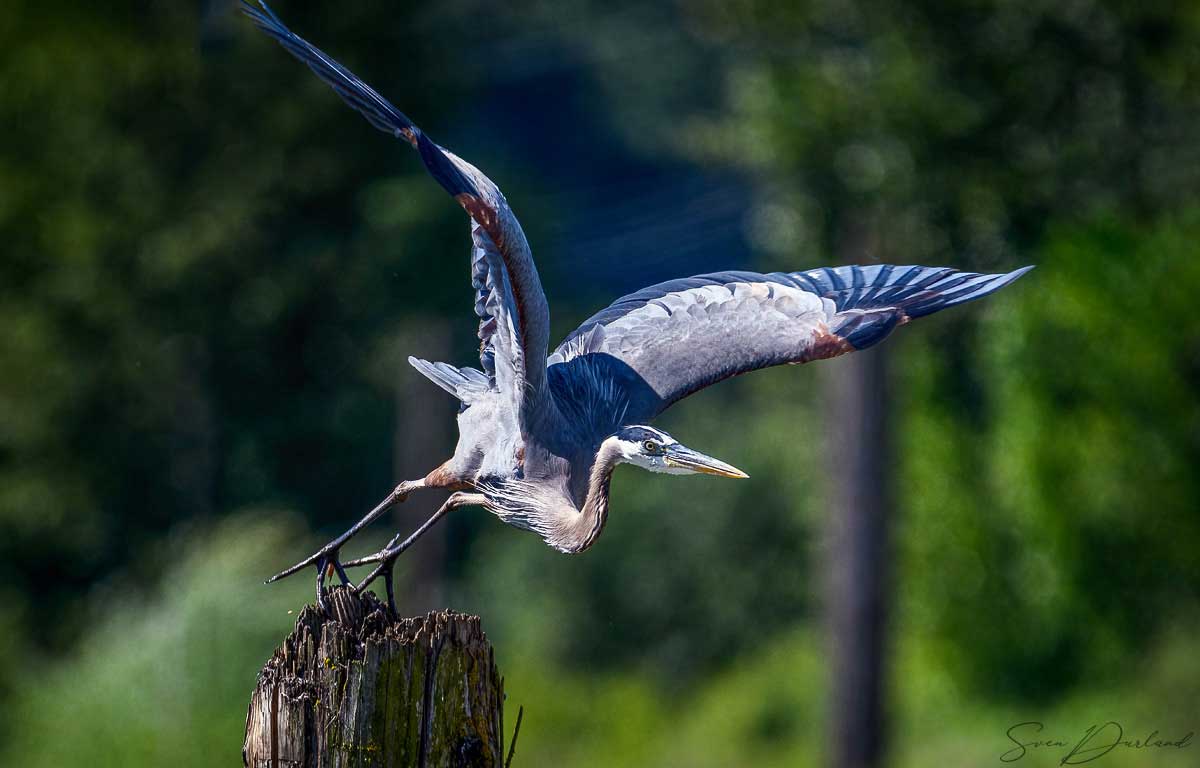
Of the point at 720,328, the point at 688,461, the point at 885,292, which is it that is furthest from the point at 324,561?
the point at 885,292

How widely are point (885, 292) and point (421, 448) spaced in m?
12.4

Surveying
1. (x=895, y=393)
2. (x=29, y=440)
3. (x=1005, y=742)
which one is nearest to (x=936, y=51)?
(x=895, y=393)

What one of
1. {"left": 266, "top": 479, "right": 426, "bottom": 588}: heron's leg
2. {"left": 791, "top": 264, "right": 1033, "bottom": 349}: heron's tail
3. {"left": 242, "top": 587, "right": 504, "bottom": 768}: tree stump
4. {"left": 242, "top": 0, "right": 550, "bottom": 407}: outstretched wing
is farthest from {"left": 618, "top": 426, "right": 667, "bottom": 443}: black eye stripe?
{"left": 242, "top": 587, "right": 504, "bottom": 768}: tree stump

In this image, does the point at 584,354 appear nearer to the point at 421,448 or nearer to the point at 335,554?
the point at 335,554

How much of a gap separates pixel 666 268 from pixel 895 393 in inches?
260

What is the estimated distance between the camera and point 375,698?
149 inches

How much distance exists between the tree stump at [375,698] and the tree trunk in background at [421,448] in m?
12.0

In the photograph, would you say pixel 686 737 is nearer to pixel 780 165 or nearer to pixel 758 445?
pixel 758 445

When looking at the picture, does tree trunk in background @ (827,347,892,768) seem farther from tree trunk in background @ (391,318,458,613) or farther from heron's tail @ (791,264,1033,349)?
tree trunk in background @ (391,318,458,613)

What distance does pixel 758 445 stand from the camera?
54.2 feet

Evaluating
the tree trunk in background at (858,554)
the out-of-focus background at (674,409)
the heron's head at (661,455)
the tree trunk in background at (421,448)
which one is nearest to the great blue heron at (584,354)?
the heron's head at (661,455)

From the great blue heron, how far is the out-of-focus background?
5.51m

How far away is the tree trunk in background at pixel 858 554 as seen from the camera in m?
11.1
